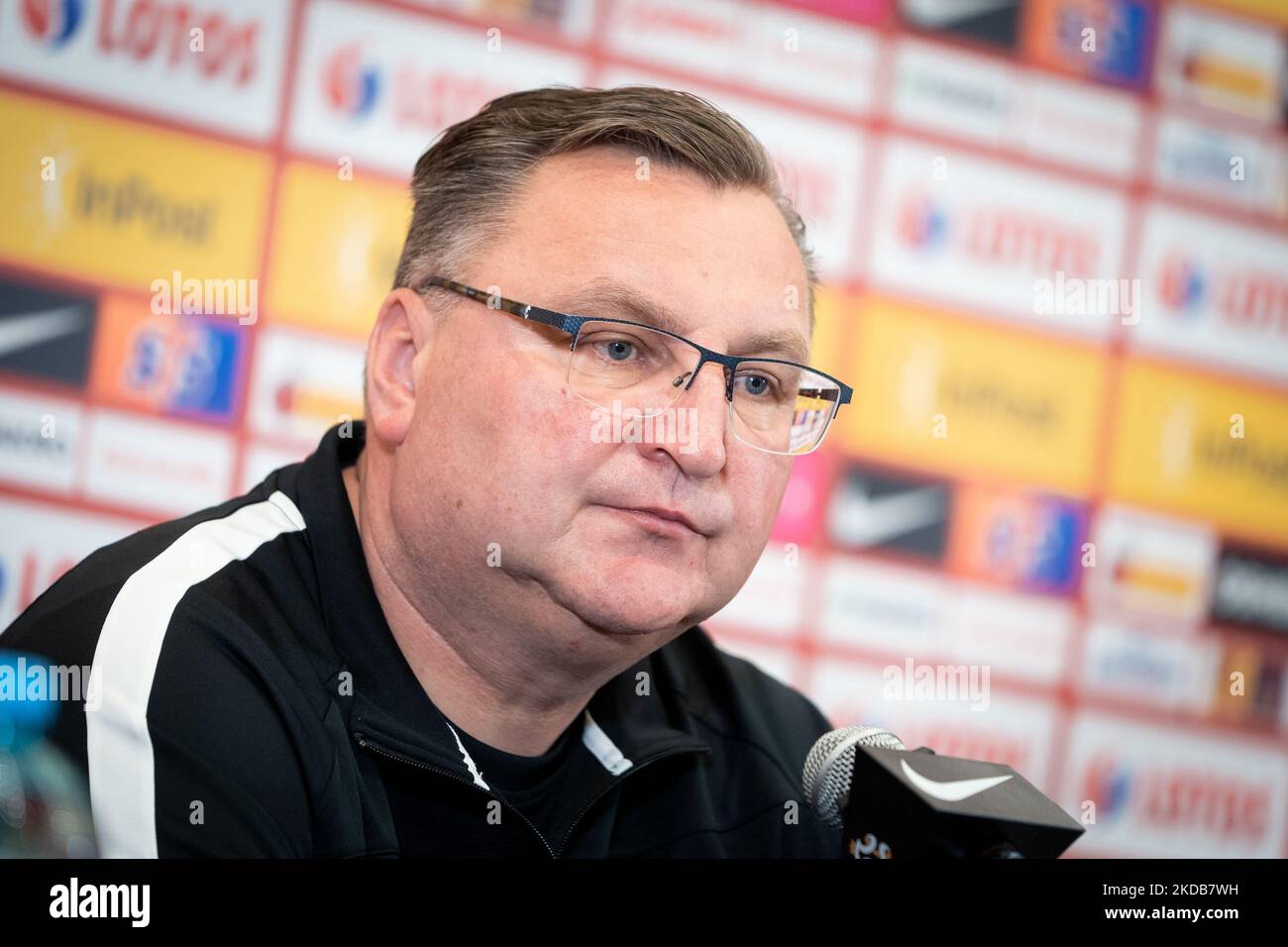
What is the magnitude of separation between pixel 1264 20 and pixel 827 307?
1573mm

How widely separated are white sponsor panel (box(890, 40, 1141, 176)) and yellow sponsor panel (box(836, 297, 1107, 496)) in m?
0.49

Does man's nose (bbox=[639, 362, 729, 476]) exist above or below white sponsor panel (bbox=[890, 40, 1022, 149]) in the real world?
below

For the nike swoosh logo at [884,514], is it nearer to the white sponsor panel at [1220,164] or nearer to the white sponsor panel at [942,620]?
the white sponsor panel at [942,620]

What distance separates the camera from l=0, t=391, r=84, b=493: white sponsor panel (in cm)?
249

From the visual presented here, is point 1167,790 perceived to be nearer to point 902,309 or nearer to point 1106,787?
point 1106,787

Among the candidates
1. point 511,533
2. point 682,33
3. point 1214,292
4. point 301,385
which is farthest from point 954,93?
point 511,533

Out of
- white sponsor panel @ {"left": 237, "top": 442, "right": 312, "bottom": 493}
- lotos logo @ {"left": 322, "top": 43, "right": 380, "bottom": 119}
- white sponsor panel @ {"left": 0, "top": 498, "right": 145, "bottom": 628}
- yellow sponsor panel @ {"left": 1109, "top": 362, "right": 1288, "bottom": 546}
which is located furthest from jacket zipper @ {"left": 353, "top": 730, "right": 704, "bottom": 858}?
yellow sponsor panel @ {"left": 1109, "top": 362, "right": 1288, "bottom": 546}

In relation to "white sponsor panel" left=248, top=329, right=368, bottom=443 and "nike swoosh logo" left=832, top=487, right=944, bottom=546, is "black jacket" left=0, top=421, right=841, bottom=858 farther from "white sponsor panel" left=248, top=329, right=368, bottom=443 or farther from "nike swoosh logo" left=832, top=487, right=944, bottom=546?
"nike swoosh logo" left=832, top=487, right=944, bottom=546

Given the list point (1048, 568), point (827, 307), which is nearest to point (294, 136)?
point (827, 307)

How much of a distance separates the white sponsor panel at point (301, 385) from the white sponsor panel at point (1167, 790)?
2018mm

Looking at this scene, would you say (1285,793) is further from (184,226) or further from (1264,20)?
(184,226)

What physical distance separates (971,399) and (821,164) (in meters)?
0.69

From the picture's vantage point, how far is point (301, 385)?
8.68ft

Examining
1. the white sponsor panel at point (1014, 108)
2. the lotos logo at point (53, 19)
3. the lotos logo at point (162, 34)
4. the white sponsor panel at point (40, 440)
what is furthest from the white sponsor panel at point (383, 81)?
the white sponsor panel at point (1014, 108)
